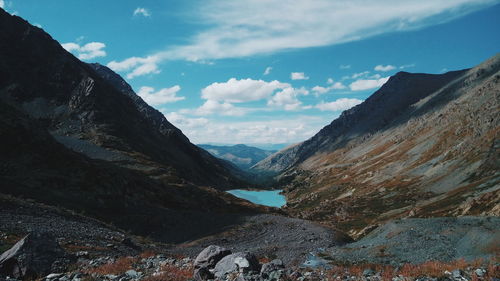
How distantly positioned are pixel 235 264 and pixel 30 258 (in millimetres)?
10238

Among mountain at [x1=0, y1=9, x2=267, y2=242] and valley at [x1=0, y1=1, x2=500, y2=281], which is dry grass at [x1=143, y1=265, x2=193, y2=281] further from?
mountain at [x1=0, y1=9, x2=267, y2=242]

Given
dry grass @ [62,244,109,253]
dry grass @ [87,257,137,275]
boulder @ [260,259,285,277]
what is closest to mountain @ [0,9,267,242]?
dry grass @ [62,244,109,253]

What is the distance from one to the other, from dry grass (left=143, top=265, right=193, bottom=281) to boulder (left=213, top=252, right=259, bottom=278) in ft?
5.07

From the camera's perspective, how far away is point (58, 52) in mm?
197750

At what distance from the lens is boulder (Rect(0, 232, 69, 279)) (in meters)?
16.5

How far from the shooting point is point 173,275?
17266 mm

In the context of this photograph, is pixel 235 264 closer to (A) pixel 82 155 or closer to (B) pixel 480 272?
(B) pixel 480 272

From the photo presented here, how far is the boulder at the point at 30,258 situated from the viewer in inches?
651

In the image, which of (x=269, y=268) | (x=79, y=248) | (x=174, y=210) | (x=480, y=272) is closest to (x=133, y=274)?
(x=269, y=268)

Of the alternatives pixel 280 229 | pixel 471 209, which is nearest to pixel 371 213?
pixel 471 209

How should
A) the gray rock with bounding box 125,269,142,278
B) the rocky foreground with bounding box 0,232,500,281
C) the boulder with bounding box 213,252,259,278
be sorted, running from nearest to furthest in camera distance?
the rocky foreground with bounding box 0,232,500,281, the boulder with bounding box 213,252,259,278, the gray rock with bounding box 125,269,142,278

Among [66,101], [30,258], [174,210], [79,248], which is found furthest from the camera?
[66,101]

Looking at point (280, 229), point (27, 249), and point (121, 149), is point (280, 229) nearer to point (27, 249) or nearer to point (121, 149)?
point (27, 249)

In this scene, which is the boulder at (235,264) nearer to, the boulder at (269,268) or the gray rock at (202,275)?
the gray rock at (202,275)
